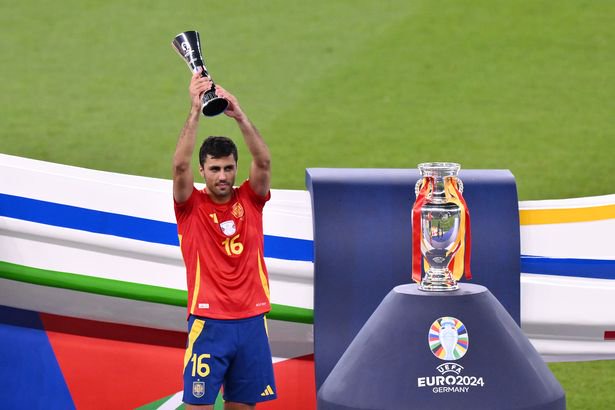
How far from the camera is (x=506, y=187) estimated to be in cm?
460

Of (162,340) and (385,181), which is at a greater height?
(385,181)

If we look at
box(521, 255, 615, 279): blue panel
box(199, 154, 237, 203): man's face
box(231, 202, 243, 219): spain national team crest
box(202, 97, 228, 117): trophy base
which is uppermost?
box(202, 97, 228, 117): trophy base

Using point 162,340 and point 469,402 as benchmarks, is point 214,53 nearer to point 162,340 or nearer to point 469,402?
point 162,340

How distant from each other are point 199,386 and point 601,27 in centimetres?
637

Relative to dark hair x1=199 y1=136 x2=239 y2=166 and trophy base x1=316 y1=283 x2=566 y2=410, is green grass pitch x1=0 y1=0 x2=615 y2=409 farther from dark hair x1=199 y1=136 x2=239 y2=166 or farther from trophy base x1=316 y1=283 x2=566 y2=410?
trophy base x1=316 y1=283 x2=566 y2=410

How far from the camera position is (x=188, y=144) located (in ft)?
13.1

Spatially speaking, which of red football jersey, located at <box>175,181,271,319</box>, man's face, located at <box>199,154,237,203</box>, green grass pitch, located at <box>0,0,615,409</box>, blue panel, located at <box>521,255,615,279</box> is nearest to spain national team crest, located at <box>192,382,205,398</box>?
red football jersey, located at <box>175,181,271,319</box>

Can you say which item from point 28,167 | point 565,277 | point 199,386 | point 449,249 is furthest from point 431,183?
point 28,167

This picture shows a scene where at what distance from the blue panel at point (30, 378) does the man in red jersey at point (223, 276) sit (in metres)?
0.70

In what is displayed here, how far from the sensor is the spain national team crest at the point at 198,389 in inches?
159

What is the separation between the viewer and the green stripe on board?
4.53 m

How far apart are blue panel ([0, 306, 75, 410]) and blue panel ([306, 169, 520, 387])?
91 centimetres

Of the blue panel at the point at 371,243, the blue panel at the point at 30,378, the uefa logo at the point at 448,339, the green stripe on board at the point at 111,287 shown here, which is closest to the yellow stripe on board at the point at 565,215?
the blue panel at the point at 371,243

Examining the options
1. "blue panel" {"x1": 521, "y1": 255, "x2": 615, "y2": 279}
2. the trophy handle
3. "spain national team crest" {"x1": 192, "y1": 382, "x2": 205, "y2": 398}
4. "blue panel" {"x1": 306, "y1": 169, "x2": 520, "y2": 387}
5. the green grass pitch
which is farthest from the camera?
the green grass pitch
